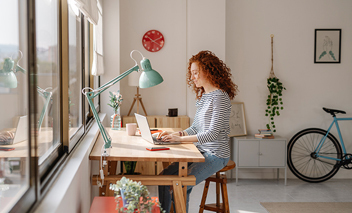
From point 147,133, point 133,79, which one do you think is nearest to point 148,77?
point 147,133

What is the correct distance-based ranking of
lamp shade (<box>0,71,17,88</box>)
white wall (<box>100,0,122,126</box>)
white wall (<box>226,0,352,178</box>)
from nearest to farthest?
lamp shade (<box>0,71,17,88</box>) < white wall (<box>100,0,122,126</box>) < white wall (<box>226,0,352,178</box>)

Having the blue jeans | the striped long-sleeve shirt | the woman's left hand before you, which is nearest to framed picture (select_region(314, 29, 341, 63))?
the striped long-sleeve shirt

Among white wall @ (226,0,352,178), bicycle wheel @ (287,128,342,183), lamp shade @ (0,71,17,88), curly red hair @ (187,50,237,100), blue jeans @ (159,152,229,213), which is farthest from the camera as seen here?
bicycle wheel @ (287,128,342,183)

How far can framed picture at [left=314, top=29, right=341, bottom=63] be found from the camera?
519cm

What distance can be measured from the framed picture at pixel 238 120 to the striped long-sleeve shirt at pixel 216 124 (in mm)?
2181

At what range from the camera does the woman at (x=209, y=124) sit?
9.04 ft

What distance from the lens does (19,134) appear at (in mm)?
1102

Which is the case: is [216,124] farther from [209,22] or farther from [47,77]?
[209,22]

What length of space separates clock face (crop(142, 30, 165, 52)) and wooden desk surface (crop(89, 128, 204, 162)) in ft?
7.73

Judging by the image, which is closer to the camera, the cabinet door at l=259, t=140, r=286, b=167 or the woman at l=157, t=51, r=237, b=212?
the woman at l=157, t=51, r=237, b=212

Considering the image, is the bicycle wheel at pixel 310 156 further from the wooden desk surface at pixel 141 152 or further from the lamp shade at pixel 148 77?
the lamp shade at pixel 148 77

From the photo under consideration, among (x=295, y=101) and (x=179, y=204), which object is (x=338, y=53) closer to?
(x=295, y=101)

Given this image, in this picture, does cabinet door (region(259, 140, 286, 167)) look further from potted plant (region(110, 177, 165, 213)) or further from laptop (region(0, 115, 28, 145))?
laptop (region(0, 115, 28, 145))

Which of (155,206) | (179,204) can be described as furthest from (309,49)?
(155,206)
